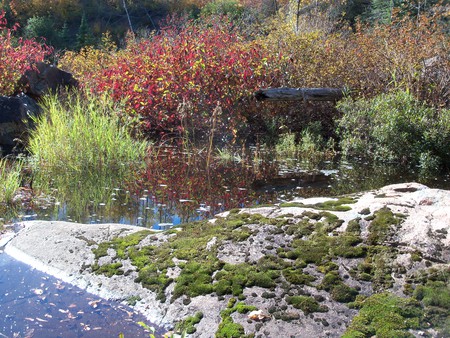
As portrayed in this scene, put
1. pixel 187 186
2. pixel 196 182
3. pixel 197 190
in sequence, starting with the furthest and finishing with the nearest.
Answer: pixel 196 182 < pixel 187 186 < pixel 197 190

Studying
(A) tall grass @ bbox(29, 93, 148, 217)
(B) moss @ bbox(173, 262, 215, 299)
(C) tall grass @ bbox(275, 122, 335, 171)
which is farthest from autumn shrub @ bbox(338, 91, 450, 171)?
(B) moss @ bbox(173, 262, 215, 299)

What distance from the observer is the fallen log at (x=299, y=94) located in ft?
33.4

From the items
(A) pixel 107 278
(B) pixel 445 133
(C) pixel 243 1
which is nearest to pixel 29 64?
(B) pixel 445 133

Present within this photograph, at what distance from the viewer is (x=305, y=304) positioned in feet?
8.72

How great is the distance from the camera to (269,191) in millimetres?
6848

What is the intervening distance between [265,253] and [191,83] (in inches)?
277

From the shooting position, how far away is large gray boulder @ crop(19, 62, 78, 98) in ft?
38.8

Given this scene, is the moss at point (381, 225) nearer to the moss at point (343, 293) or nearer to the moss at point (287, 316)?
the moss at point (343, 293)

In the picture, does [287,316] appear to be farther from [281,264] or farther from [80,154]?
[80,154]

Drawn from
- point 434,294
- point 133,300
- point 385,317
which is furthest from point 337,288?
point 133,300

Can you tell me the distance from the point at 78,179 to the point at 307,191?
302 centimetres

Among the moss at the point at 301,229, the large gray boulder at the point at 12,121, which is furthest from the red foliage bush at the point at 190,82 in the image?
the moss at the point at 301,229

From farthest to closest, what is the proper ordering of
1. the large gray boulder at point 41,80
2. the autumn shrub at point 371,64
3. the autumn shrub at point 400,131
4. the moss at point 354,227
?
the large gray boulder at point 41,80, the autumn shrub at point 371,64, the autumn shrub at point 400,131, the moss at point 354,227

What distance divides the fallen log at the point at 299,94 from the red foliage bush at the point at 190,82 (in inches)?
14.2
